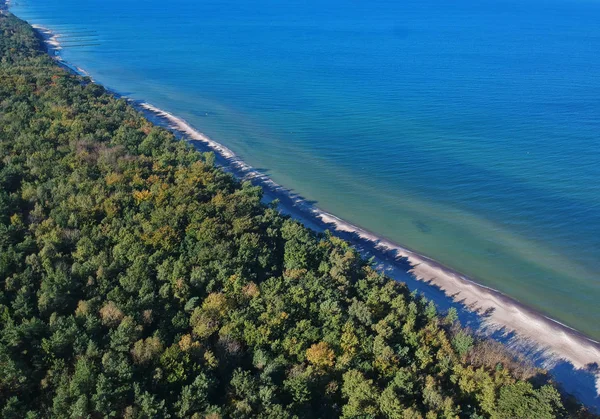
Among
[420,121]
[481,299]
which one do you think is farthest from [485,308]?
[420,121]

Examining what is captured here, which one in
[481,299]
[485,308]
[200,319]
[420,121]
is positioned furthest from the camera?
Answer: [420,121]

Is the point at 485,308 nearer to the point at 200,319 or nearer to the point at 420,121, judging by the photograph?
the point at 200,319

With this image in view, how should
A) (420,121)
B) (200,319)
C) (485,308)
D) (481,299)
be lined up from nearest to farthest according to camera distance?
(200,319) < (485,308) < (481,299) < (420,121)

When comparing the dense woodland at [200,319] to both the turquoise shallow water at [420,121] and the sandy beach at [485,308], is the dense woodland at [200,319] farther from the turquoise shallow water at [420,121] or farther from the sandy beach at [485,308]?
the turquoise shallow water at [420,121]

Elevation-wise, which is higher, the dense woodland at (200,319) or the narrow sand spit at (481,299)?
the narrow sand spit at (481,299)

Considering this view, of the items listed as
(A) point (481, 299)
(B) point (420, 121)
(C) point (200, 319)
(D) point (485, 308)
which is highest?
(B) point (420, 121)

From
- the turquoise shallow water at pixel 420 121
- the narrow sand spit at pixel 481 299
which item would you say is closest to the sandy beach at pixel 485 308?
the narrow sand spit at pixel 481 299

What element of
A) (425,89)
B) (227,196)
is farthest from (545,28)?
(227,196)

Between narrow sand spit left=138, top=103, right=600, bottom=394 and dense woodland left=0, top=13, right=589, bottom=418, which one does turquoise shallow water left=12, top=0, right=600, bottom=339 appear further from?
dense woodland left=0, top=13, right=589, bottom=418
